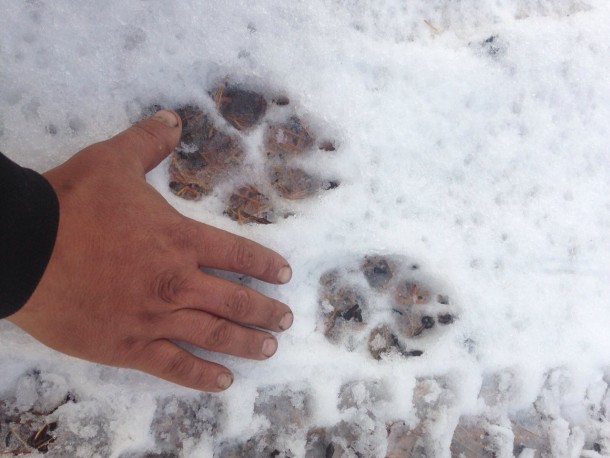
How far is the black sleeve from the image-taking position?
100 cm

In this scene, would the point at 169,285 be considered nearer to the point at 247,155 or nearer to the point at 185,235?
the point at 185,235

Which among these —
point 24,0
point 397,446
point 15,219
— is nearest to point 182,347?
point 15,219

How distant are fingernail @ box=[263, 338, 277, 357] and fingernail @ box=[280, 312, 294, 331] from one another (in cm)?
4

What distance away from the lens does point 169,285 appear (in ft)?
4.03

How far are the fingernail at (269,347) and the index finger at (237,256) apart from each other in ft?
0.49

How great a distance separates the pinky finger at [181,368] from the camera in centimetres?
125

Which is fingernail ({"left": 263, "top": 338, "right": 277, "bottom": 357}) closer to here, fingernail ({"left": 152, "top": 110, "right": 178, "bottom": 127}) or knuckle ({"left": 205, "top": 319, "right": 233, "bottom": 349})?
knuckle ({"left": 205, "top": 319, "right": 233, "bottom": 349})

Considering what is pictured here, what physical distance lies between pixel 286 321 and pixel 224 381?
0.69ft

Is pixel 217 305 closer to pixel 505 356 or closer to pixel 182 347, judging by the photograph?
pixel 182 347

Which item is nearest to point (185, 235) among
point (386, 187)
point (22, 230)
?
point (22, 230)

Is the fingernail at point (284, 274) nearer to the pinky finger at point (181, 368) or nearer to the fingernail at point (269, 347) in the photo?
the fingernail at point (269, 347)

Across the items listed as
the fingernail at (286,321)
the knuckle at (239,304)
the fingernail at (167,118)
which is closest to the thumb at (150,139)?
the fingernail at (167,118)

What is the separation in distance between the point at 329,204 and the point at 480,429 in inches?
28.9

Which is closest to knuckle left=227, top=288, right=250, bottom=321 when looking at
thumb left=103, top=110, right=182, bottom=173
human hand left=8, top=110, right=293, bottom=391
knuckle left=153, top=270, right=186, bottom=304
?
human hand left=8, top=110, right=293, bottom=391
